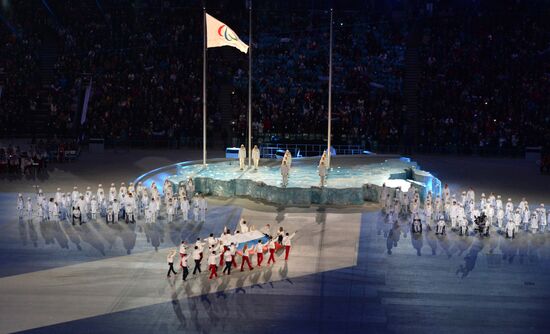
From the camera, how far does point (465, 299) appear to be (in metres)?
22.6

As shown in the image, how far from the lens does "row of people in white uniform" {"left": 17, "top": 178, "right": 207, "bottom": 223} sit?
102 ft

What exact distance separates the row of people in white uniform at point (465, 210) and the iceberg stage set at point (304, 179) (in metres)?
1.98

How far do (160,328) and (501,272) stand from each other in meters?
10.8

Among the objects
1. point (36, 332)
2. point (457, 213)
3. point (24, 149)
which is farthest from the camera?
point (24, 149)

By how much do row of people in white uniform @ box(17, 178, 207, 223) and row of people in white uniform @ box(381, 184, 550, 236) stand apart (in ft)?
25.4

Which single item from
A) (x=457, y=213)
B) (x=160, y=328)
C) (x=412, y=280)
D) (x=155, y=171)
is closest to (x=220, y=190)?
(x=155, y=171)

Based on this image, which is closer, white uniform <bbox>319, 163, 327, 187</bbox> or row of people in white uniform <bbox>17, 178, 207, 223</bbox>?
row of people in white uniform <bbox>17, 178, 207, 223</bbox>

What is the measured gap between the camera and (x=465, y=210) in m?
32.5

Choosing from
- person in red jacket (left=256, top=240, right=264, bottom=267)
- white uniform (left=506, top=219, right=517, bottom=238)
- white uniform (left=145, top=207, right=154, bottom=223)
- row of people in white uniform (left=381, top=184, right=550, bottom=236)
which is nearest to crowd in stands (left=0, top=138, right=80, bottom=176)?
white uniform (left=145, top=207, right=154, bottom=223)

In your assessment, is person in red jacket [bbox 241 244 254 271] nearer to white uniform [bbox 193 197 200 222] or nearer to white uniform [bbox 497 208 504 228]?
white uniform [bbox 193 197 200 222]

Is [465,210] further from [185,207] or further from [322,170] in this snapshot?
[185,207]

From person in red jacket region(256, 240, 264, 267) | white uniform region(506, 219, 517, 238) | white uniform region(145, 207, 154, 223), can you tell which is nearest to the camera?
person in red jacket region(256, 240, 264, 267)

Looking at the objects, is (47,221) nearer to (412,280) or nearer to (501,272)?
(412,280)

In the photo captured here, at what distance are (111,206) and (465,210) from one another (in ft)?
45.4
